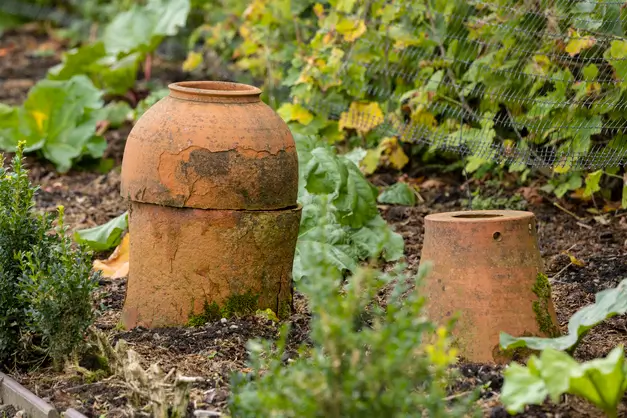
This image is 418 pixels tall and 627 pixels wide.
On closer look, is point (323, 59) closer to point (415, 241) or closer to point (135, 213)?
point (415, 241)

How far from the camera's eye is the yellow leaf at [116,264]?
4762mm

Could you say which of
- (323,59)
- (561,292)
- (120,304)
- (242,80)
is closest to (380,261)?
(561,292)

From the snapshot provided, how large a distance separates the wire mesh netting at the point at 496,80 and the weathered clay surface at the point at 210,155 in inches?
61.6

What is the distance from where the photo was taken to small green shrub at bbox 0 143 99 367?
10.9 ft

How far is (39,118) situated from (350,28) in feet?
8.30

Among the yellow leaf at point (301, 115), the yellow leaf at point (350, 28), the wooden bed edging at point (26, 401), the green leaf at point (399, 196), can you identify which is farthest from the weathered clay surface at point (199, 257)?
the yellow leaf at point (301, 115)

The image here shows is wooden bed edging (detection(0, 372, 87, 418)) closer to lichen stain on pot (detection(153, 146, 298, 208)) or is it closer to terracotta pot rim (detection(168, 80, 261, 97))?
lichen stain on pot (detection(153, 146, 298, 208))

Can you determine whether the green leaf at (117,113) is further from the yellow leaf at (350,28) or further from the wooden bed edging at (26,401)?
the wooden bed edging at (26,401)

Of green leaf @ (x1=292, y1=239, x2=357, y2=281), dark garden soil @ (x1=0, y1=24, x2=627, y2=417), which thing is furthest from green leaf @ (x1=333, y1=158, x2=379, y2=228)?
dark garden soil @ (x1=0, y1=24, x2=627, y2=417)

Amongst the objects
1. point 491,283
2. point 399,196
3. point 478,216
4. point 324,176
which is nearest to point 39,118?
point 399,196

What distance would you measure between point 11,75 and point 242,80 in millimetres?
3390

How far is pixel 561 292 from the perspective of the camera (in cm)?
427

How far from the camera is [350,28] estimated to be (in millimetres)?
5805

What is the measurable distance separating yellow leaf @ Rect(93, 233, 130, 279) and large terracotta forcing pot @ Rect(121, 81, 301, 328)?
3.01ft
